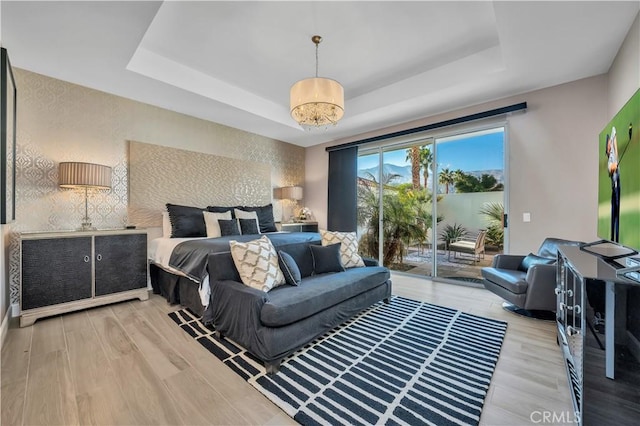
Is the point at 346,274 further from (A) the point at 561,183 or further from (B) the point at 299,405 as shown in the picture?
(A) the point at 561,183

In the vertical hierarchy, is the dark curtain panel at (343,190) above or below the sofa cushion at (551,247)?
above

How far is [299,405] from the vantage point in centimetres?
147

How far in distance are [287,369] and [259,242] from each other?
3.44ft

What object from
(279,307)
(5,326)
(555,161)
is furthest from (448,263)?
(5,326)

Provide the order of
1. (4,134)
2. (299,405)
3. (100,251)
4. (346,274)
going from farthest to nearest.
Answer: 1. (100,251)
2. (346,274)
3. (4,134)
4. (299,405)

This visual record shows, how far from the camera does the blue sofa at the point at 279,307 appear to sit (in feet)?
5.84

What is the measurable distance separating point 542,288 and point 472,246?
150 cm

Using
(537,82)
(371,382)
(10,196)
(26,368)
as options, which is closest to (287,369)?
(371,382)

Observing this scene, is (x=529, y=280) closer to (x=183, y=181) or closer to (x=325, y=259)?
(x=325, y=259)

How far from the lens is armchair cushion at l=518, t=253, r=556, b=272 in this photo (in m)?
2.63

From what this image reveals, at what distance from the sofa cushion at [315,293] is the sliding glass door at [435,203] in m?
1.74

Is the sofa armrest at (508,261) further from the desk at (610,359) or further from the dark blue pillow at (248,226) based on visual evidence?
the dark blue pillow at (248,226)
